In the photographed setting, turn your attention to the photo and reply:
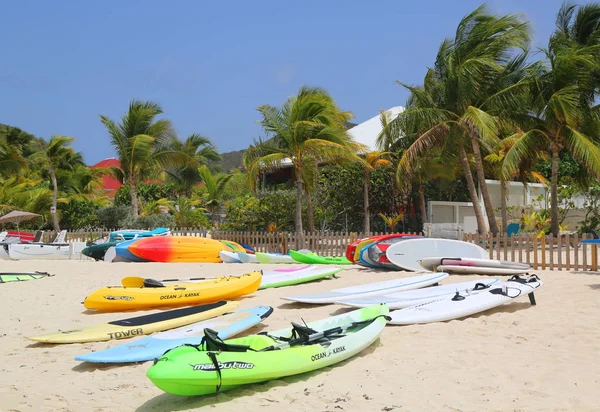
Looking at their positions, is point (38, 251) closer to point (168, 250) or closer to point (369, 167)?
point (168, 250)

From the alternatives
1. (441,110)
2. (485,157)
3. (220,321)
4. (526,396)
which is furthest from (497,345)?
(485,157)

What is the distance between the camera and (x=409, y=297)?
9.06 metres

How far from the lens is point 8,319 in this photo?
28.3 feet

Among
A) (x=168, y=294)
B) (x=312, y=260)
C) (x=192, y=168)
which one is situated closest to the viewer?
(x=168, y=294)

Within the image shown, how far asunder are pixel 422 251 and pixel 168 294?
6009 millimetres

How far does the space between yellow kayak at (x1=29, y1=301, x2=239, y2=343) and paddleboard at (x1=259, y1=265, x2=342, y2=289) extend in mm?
2950

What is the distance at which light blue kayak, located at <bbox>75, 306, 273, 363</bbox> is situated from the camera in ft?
19.2

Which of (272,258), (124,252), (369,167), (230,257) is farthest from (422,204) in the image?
(124,252)

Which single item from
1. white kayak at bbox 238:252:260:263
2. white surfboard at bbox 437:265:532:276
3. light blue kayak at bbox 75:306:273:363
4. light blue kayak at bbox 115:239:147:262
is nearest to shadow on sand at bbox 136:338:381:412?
light blue kayak at bbox 75:306:273:363

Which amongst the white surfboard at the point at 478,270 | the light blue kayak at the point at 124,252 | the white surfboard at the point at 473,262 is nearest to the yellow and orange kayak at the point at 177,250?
the light blue kayak at the point at 124,252

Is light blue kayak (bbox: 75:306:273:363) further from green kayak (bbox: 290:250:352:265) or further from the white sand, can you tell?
green kayak (bbox: 290:250:352:265)

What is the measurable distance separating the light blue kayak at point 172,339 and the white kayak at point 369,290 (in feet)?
4.62

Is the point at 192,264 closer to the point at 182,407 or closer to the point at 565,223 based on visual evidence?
the point at 182,407

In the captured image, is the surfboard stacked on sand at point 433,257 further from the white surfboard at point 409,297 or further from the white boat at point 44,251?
the white boat at point 44,251
